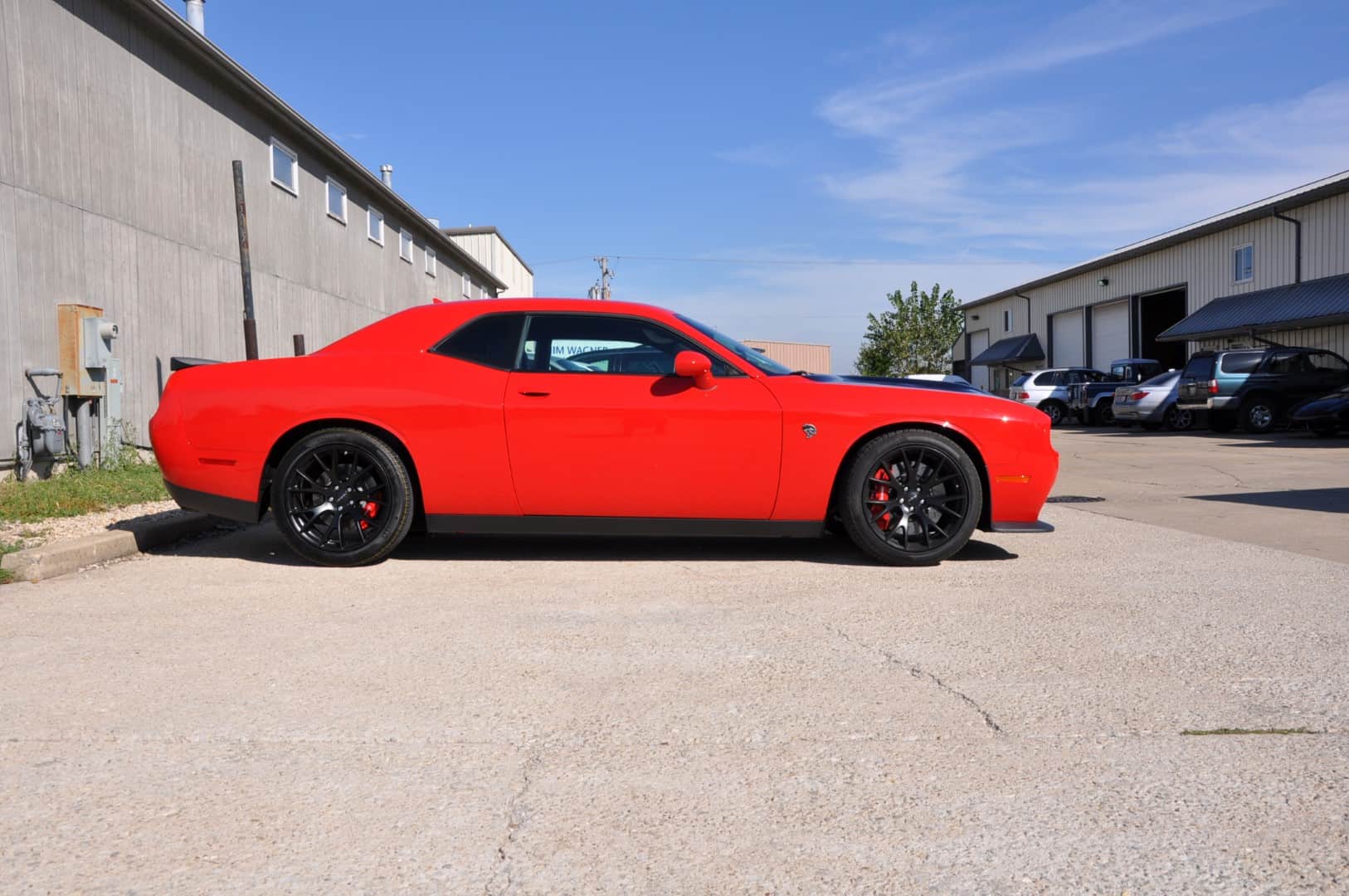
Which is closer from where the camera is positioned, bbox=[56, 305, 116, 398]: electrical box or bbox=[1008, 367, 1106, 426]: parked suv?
bbox=[56, 305, 116, 398]: electrical box

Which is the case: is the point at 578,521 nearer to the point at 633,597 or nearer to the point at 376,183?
the point at 633,597

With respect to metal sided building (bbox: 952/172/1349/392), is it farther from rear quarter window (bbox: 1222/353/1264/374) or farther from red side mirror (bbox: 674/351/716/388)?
red side mirror (bbox: 674/351/716/388)

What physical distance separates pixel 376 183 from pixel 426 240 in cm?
651

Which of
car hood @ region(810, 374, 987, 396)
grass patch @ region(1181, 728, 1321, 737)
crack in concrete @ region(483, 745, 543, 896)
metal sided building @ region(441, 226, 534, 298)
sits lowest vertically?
grass patch @ region(1181, 728, 1321, 737)

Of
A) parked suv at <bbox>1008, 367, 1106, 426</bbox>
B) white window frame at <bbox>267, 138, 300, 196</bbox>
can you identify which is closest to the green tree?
parked suv at <bbox>1008, 367, 1106, 426</bbox>

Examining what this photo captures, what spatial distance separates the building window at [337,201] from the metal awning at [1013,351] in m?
28.5

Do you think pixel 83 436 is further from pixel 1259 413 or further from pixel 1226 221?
pixel 1226 221

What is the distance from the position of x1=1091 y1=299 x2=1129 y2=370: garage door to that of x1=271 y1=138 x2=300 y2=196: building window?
26592 millimetres

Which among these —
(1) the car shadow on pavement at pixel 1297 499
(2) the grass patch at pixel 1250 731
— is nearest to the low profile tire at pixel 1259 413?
(1) the car shadow on pavement at pixel 1297 499

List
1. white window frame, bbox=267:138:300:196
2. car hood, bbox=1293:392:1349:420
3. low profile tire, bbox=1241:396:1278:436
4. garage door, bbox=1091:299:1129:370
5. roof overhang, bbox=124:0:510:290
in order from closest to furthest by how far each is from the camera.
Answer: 1. roof overhang, bbox=124:0:510:290
2. white window frame, bbox=267:138:300:196
3. car hood, bbox=1293:392:1349:420
4. low profile tire, bbox=1241:396:1278:436
5. garage door, bbox=1091:299:1129:370

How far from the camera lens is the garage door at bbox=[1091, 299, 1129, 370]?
3384 centimetres

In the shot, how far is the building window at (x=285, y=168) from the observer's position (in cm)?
1644

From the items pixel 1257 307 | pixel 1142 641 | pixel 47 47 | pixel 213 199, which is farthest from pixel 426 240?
pixel 1142 641

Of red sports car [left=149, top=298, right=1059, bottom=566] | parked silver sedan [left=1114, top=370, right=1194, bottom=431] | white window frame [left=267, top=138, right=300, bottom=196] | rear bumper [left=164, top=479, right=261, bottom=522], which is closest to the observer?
red sports car [left=149, top=298, right=1059, bottom=566]
